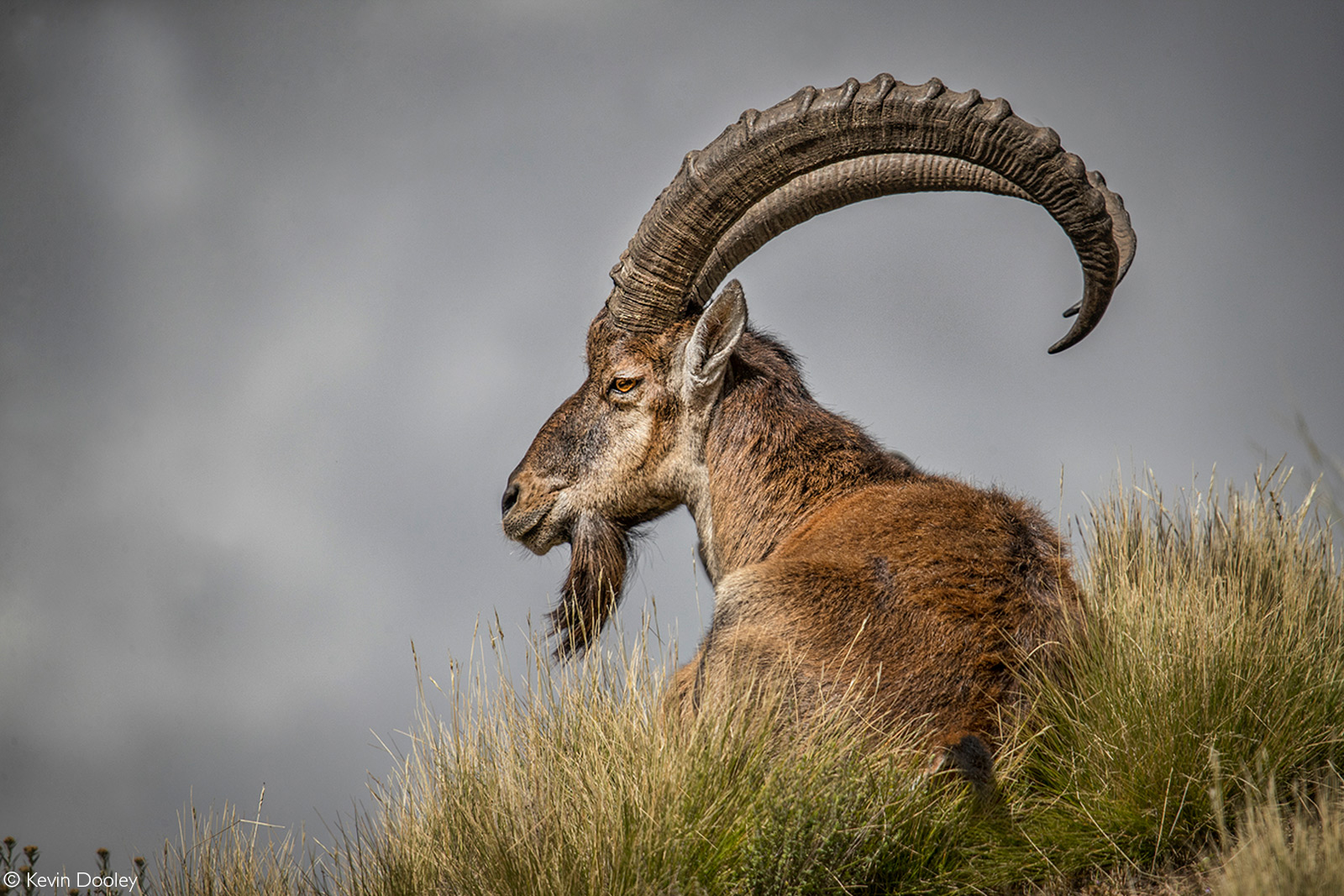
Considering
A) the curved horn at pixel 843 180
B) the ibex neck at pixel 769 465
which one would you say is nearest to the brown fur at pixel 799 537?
the ibex neck at pixel 769 465

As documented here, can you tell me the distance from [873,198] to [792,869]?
4.08 meters

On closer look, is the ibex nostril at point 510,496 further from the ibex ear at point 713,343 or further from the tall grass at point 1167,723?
the tall grass at point 1167,723

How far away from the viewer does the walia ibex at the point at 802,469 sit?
4004 millimetres

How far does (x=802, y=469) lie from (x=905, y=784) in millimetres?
2002

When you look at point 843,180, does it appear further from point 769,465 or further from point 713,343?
point 769,465

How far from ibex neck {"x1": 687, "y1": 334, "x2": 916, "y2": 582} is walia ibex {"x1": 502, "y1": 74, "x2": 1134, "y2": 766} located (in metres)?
0.01

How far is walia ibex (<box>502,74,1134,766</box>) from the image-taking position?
4004 millimetres

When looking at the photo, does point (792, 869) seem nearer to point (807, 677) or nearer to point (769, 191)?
point (807, 677)

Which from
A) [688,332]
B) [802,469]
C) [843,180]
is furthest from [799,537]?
[843,180]

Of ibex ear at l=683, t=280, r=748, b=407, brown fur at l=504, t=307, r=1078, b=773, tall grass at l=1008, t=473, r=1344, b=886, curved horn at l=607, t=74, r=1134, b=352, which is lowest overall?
tall grass at l=1008, t=473, r=1344, b=886

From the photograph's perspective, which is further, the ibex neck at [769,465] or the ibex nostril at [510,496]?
the ibex nostril at [510,496]

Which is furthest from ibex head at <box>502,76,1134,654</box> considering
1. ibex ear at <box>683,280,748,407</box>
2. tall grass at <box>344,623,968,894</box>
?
tall grass at <box>344,623,968,894</box>

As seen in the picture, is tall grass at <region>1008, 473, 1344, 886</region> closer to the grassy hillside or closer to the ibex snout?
the grassy hillside

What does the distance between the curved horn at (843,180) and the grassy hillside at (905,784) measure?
183 cm
